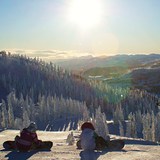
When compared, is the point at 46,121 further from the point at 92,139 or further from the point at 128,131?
the point at 92,139

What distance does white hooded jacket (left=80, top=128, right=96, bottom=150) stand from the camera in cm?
2489

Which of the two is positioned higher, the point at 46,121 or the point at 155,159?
the point at 155,159

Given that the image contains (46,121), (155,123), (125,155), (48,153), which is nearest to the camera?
(125,155)

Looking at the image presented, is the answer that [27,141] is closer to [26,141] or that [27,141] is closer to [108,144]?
[26,141]

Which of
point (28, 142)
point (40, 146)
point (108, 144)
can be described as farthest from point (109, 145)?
point (28, 142)

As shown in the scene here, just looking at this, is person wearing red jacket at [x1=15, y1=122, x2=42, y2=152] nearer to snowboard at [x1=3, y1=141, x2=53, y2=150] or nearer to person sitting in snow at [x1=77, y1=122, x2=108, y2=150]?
snowboard at [x1=3, y1=141, x2=53, y2=150]

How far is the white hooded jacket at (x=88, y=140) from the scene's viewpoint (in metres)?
24.9

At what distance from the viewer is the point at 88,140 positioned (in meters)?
24.9

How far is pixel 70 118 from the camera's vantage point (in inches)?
7520

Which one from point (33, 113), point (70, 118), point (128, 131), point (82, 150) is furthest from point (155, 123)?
point (82, 150)

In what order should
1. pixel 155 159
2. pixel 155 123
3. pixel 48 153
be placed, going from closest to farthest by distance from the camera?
pixel 155 159 → pixel 48 153 → pixel 155 123

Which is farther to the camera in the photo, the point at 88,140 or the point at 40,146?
the point at 40,146

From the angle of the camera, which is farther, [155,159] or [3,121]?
[3,121]

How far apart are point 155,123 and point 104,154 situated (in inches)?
4998
